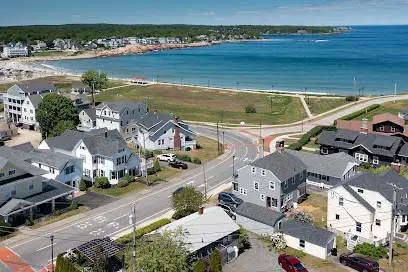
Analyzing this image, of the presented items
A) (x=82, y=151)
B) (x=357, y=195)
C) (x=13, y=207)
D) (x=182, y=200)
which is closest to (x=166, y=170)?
(x=82, y=151)

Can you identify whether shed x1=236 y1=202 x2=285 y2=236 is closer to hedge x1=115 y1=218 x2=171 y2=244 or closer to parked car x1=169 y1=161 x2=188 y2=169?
hedge x1=115 y1=218 x2=171 y2=244

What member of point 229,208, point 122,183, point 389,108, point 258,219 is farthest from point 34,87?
point 389,108

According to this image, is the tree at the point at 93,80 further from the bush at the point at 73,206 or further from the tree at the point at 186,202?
the tree at the point at 186,202

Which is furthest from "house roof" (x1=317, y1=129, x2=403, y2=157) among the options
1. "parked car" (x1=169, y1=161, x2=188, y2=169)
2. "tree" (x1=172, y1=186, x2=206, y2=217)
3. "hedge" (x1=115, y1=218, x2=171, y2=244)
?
"hedge" (x1=115, y1=218, x2=171, y2=244)

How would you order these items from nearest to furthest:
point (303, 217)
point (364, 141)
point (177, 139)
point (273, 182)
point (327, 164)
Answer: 1. point (303, 217)
2. point (273, 182)
3. point (327, 164)
4. point (364, 141)
5. point (177, 139)

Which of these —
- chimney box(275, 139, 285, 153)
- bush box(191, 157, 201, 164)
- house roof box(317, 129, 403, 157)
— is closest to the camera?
chimney box(275, 139, 285, 153)

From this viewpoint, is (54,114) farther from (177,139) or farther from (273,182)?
(273,182)
